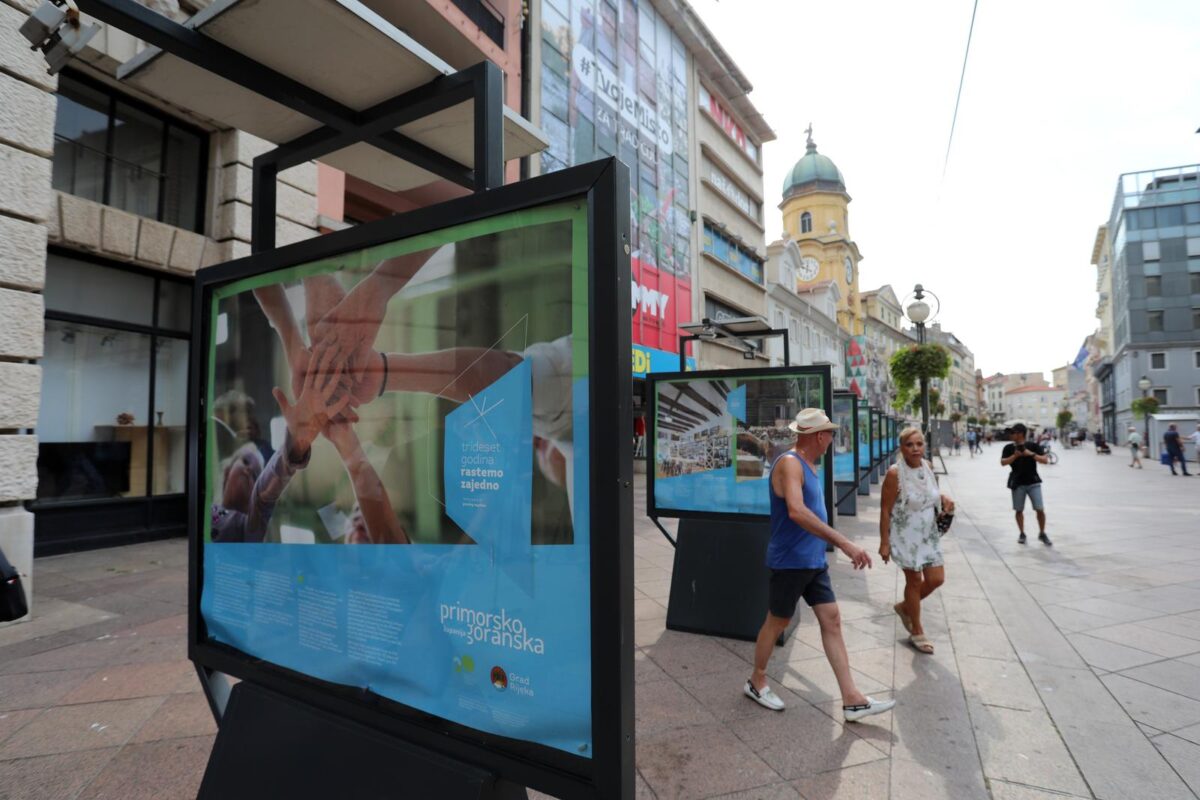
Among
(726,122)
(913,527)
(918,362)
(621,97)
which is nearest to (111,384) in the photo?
(913,527)

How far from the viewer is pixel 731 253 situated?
32875 mm

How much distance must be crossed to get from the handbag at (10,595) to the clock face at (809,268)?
6115cm

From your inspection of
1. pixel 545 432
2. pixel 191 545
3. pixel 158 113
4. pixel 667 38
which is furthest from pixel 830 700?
pixel 667 38

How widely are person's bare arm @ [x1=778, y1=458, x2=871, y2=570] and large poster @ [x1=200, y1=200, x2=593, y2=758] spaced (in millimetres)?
2478

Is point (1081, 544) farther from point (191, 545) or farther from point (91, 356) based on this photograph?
point (91, 356)

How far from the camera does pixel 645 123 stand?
2423cm

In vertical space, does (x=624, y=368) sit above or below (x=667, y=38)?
below

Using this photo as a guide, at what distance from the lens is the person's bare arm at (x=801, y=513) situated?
3.52 m

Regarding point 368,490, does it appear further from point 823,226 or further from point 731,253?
point 823,226

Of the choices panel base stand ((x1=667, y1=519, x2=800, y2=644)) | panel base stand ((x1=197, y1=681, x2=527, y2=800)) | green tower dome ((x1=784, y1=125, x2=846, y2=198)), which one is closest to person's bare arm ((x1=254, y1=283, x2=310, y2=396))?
panel base stand ((x1=197, y1=681, x2=527, y2=800))

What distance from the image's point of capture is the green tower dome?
61000 millimetres

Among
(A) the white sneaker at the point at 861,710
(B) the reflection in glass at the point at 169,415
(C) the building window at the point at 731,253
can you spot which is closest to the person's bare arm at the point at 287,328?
(A) the white sneaker at the point at 861,710

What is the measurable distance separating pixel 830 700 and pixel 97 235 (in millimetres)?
9519

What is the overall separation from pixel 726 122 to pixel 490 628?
118 feet
